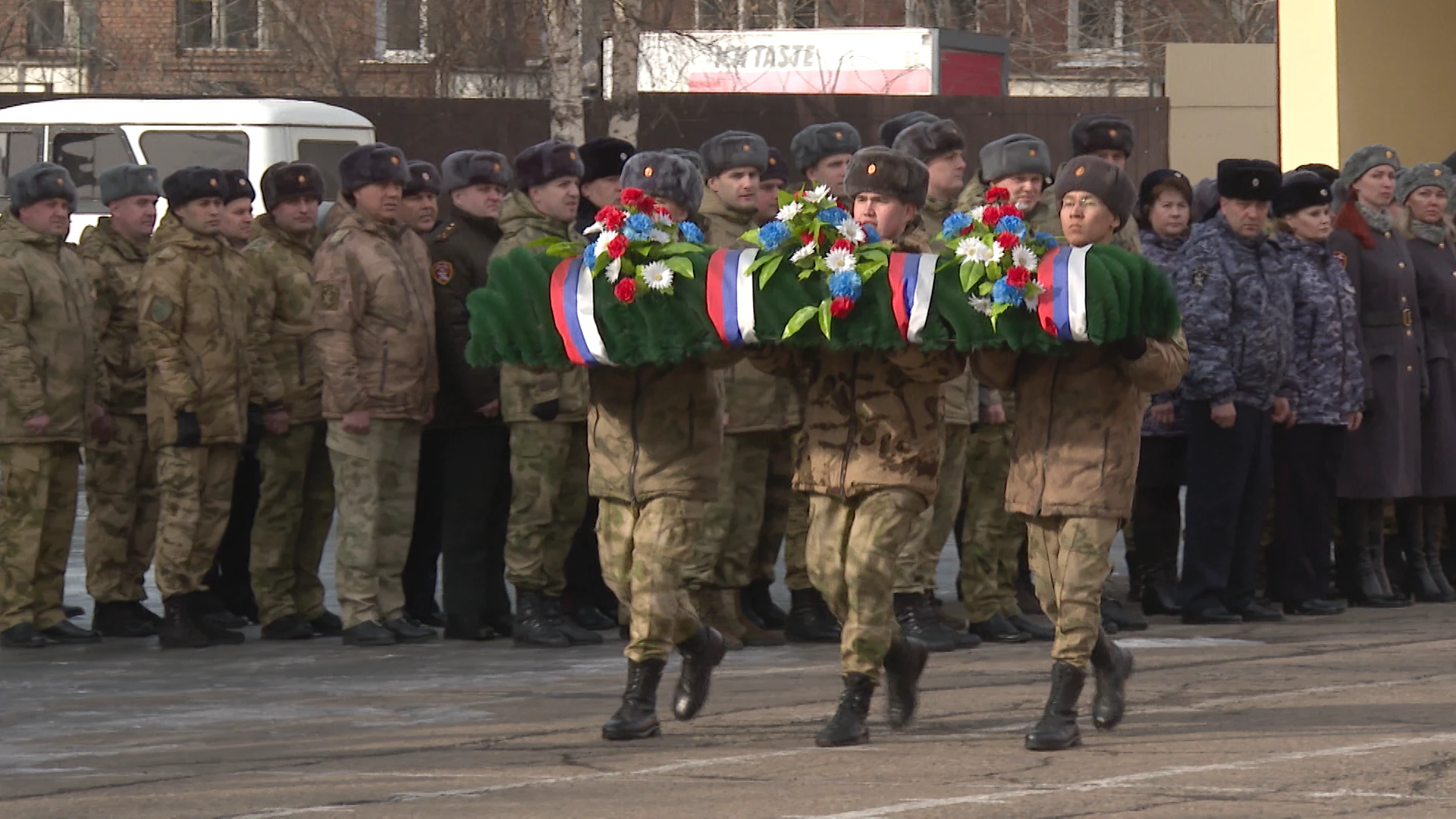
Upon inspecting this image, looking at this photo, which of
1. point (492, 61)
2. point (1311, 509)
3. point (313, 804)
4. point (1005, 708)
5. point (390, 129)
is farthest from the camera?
point (492, 61)

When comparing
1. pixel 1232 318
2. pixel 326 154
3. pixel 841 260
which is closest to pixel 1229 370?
pixel 1232 318

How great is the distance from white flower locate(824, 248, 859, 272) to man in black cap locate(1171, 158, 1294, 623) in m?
3.80

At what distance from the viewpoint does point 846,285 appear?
7.38 m

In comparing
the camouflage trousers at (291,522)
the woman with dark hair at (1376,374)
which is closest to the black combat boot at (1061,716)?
the camouflage trousers at (291,522)

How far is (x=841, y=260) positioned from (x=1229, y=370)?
3989 millimetres

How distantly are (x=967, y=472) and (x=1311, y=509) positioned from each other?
187 cm

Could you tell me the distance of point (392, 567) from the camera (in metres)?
10.9

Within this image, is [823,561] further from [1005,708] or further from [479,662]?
[479,662]

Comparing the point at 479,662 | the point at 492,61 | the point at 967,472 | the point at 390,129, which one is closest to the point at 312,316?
the point at 479,662

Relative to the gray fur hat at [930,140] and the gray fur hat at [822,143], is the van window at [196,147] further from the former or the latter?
the gray fur hat at [930,140]

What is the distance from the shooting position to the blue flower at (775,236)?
759 cm

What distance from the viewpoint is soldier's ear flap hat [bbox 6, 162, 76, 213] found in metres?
11.0

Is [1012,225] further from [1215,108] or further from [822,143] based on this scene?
[1215,108]

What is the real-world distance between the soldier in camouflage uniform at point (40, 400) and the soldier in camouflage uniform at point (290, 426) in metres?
0.77
